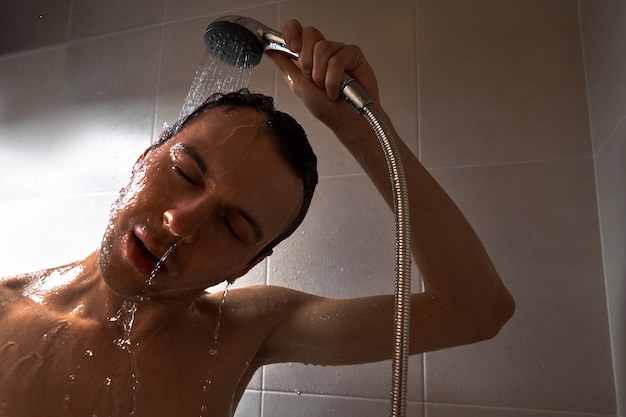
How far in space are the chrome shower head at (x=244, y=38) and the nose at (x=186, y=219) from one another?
273 mm

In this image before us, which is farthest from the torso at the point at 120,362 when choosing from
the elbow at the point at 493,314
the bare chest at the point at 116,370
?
the elbow at the point at 493,314

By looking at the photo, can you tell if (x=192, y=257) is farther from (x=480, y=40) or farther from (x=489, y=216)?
(x=480, y=40)

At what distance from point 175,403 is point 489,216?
658mm

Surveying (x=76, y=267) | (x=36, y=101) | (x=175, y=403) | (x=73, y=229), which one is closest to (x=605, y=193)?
(x=175, y=403)

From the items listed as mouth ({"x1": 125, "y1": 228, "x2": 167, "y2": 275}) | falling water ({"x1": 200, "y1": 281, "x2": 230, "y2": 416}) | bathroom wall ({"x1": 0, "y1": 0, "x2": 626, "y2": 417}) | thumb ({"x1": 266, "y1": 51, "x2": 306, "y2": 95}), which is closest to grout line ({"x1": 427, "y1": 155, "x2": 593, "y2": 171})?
bathroom wall ({"x1": 0, "y1": 0, "x2": 626, "y2": 417})

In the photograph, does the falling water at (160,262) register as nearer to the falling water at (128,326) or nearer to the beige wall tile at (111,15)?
the falling water at (128,326)

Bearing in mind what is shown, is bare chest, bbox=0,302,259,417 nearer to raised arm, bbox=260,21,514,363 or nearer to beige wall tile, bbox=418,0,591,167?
raised arm, bbox=260,21,514,363

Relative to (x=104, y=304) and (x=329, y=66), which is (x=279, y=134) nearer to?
(x=329, y=66)

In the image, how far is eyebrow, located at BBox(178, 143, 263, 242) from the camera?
0.72m

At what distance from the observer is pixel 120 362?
0.78 m

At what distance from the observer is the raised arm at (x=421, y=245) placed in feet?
2.59

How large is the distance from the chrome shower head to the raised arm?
32mm

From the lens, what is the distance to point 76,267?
2.87 feet

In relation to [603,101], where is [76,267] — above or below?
below
